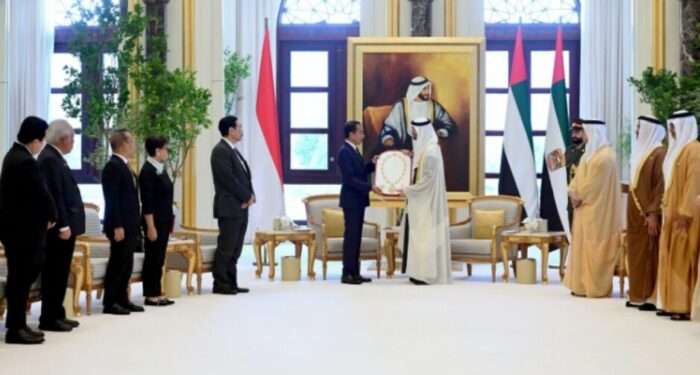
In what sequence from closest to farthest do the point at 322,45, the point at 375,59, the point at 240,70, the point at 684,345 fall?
the point at 684,345 < the point at 375,59 < the point at 240,70 < the point at 322,45

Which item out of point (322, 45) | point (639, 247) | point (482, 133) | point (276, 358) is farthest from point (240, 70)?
point (276, 358)

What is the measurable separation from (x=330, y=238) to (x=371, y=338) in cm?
522

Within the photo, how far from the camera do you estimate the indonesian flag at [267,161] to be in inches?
559

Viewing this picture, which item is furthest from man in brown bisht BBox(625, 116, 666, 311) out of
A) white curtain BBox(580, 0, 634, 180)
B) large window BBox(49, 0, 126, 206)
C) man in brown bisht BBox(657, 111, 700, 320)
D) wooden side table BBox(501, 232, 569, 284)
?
large window BBox(49, 0, 126, 206)

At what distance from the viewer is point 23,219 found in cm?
707

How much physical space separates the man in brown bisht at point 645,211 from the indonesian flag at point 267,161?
5.62 metres

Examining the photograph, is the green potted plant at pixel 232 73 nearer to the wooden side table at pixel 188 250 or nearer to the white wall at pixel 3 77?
the white wall at pixel 3 77

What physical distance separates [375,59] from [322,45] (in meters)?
3.76

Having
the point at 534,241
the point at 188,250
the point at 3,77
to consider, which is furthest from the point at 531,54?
the point at 188,250

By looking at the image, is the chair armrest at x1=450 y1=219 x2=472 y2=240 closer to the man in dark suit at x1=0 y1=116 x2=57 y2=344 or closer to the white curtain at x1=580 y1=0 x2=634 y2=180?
the white curtain at x1=580 y1=0 x2=634 y2=180

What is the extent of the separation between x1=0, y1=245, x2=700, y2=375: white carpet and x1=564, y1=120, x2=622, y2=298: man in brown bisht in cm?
29

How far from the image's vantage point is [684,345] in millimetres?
7121

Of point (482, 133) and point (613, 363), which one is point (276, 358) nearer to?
point (613, 363)

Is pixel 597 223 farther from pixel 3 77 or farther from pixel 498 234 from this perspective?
pixel 3 77
